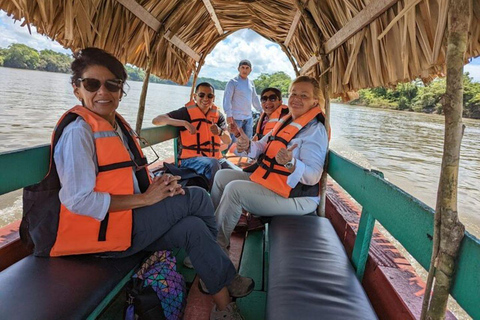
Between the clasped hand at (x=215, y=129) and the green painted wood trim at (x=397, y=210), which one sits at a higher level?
the clasped hand at (x=215, y=129)

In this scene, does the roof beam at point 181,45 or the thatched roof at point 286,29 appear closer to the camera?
the thatched roof at point 286,29

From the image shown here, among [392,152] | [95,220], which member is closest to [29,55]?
[392,152]

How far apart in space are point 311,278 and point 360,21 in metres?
1.71

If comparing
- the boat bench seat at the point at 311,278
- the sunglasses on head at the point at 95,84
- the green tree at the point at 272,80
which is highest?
the green tree at the point at 272,80

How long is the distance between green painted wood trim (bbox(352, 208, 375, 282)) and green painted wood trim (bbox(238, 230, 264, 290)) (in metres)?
0.61

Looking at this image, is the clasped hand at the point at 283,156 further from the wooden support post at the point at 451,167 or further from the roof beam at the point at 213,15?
the roof beam at the point at 213,15

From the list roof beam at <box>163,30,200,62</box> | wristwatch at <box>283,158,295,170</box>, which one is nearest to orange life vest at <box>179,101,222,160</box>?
roof beam at <box>163,30,200,62</box>

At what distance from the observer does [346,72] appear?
232 centimetres

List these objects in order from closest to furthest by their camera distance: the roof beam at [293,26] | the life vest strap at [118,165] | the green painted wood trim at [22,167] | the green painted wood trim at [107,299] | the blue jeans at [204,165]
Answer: the green painted wood trim at [107,299], the green painted wood trim at [22,167], the life vest strap at [118,165], the blue jeans at [204,165], the roof beam at [293,26]

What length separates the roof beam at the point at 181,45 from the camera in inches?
130

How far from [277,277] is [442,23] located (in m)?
1.32

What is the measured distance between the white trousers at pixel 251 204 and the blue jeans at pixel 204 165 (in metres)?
0.84

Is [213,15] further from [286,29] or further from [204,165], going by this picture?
[204,165]

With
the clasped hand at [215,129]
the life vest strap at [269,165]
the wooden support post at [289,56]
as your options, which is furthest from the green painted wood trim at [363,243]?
the wooden support post at [289,56]
